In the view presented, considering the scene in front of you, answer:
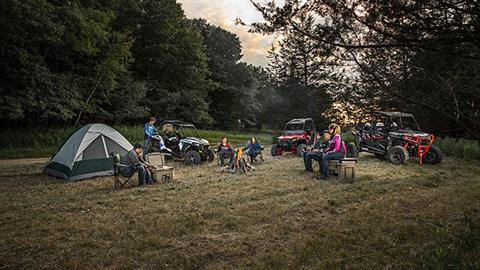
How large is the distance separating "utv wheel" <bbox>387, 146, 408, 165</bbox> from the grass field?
7.65 feet

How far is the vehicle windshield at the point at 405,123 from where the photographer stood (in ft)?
33.3

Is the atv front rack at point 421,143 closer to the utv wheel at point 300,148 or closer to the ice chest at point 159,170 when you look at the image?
the utv wheel at point 300,148

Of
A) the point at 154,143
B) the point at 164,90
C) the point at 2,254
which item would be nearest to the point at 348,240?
the point at 2,254

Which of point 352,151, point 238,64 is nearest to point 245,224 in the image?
point 352,151

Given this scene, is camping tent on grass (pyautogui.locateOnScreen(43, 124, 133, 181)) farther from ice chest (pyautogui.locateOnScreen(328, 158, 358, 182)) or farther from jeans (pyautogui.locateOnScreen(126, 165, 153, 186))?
ice chest (pyautogui.locateOnScreen(328, 158, 358, 182))

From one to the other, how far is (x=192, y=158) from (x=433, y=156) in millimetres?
8702

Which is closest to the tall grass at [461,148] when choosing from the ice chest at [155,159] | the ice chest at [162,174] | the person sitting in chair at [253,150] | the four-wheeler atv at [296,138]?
the four-wheeler atv at [296,138]

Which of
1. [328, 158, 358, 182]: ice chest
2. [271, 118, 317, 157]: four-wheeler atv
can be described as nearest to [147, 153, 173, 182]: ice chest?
[328, 158, 358, 182]: ice chest

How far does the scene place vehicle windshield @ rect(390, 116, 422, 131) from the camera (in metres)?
10.2

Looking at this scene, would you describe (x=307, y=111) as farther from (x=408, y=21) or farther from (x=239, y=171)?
(x=408, y=21)

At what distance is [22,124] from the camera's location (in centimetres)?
1517

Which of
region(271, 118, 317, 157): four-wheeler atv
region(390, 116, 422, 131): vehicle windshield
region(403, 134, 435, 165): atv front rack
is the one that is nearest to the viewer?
region(403, 134, 435, 165): atv front rack

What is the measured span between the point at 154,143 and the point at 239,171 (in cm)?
349

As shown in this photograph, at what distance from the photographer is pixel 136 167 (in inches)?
259
